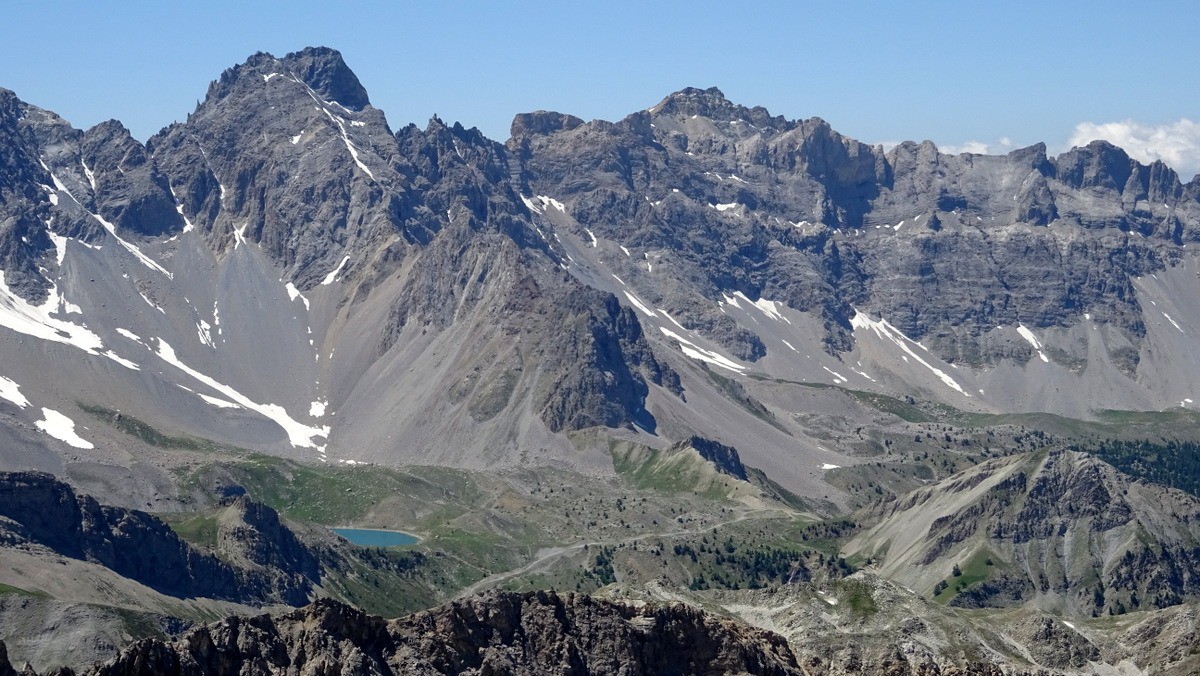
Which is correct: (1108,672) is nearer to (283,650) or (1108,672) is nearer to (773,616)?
(773,616)

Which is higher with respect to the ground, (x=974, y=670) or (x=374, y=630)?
(x=374, y=630)

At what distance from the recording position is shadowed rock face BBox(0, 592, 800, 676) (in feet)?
347

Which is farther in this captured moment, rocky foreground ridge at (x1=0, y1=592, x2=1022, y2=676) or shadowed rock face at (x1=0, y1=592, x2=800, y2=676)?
shadowed rock face at (x1=0, y1=592, x2=800, y2=676)

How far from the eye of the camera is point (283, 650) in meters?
109

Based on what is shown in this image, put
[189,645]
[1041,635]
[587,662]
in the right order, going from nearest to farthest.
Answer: [189,645], [587,662], [1041,635]

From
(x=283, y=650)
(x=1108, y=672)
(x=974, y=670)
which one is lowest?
(x=1108, y=672)

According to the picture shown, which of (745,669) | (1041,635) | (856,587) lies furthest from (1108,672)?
(745,669)

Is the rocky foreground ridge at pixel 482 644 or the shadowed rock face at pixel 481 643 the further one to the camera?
the shadowed rock face at pixel 481 643

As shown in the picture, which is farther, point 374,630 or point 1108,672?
point 1108,672

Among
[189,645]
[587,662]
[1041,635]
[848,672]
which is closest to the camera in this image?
[189,645]

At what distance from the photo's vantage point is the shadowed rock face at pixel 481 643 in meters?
106

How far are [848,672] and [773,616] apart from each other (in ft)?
101

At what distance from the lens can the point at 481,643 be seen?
378 ft

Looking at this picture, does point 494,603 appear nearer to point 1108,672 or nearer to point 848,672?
point 848,672
